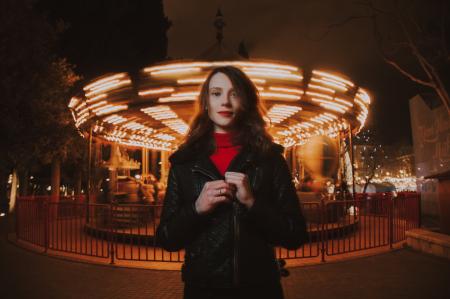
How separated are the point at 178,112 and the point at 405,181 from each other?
2513 inches

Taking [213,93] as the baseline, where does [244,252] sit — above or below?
below

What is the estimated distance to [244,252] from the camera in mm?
1639

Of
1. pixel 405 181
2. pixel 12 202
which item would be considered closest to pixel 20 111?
pixel 12 202

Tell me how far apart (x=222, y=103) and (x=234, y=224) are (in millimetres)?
557

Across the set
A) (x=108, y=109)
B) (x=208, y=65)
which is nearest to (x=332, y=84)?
(x=208, y=65)

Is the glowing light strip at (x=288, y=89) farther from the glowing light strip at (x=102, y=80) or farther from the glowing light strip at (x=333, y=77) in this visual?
the glowing light strip at (x=102, y=80)

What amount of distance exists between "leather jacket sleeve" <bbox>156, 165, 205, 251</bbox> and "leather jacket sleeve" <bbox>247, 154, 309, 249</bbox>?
9.1 inches

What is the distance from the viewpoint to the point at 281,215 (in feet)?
5.58

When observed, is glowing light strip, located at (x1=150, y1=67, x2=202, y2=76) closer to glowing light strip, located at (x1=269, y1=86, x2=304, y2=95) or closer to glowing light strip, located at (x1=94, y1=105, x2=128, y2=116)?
glowing light strip, located at (x1=269, y1=86, x2=304, y2=95)

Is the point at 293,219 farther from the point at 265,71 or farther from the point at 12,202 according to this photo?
the point at 12,202

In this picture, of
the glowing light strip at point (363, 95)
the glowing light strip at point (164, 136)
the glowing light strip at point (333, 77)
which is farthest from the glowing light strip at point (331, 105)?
the glowing light strip at point (164, 136)

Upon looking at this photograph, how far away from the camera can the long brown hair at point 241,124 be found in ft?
6.05

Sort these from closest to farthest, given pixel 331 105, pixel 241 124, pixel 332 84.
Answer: pixel 241 124
pixel 332 84
pixel 331 105

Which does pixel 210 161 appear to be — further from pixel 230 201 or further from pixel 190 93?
pixel 190 93
